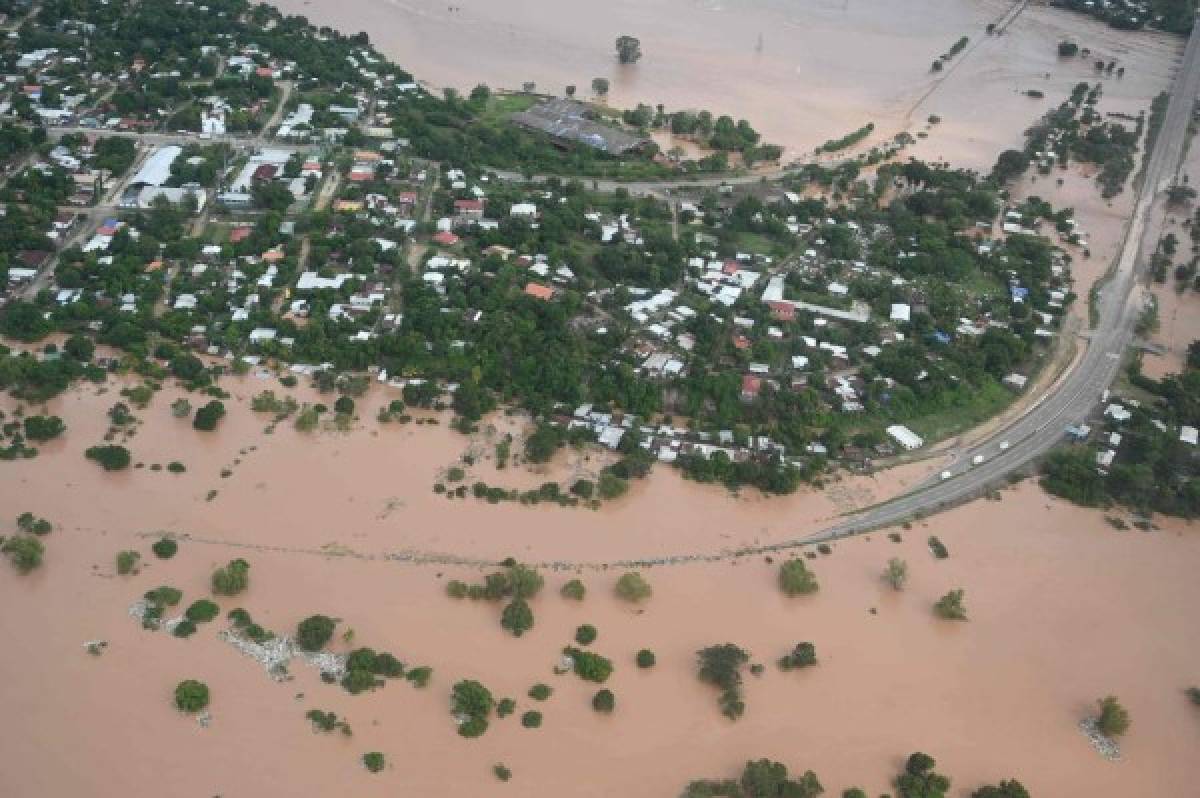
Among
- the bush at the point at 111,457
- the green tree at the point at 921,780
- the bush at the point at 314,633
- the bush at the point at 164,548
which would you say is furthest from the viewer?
the bush at the point at 111,457

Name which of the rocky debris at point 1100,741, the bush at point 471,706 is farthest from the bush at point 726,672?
the rocky debris at point 1100,741

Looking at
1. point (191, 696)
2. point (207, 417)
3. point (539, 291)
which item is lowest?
point (191, 696)

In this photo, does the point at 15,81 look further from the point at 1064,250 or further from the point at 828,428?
the point at 1064,250

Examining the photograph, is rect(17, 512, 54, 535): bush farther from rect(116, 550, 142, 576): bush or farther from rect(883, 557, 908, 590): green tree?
rect(883, 557, 908, 590): green tree

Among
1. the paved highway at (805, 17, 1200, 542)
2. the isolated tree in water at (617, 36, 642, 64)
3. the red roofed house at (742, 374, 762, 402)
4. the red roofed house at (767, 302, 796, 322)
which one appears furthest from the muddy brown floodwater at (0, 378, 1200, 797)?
the isolated tree in water at (617, 36, 642, 64)

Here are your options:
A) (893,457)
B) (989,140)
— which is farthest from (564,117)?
Result: (893,457)

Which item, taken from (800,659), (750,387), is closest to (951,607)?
(800,659)

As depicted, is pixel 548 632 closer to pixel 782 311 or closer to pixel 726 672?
pixel 726 672

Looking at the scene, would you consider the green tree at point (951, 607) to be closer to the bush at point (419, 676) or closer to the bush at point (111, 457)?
the bush at point (419, 676)
